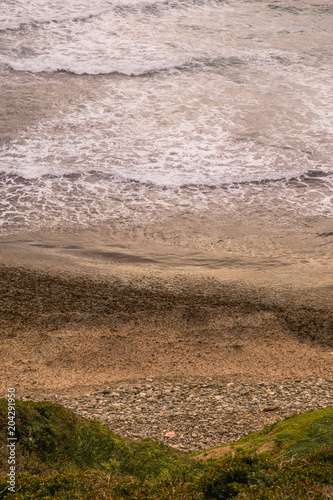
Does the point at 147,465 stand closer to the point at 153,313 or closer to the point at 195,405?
the point at 195,405

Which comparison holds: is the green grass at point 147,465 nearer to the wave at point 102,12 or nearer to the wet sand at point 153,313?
the wet sand at point 153,313

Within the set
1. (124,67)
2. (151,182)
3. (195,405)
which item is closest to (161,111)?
(124,67)

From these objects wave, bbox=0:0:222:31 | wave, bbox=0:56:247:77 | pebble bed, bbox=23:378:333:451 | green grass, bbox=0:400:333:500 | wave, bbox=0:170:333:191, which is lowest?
pebble bed, bbox=23:378:333:451

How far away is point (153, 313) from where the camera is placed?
888cm

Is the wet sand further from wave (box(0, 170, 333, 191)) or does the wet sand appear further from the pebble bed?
wave (box(0, 170, 333, 191))

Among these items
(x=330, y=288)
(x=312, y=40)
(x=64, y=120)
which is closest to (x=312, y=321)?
(x=330, y=288)

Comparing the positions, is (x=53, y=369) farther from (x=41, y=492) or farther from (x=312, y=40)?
(x=312, y=40)

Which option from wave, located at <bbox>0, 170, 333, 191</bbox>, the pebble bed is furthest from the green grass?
wave, located at <bbox>0, 170, 333, 191</bbox>

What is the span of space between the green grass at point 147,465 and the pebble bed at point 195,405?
2.83 ft

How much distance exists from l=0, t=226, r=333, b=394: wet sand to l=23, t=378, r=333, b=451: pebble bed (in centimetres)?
28

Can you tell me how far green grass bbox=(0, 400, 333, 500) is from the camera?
3189 mm

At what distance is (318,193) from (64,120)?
33.5ft

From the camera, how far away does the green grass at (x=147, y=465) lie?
3.19 m

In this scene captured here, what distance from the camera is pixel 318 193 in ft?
47.8
